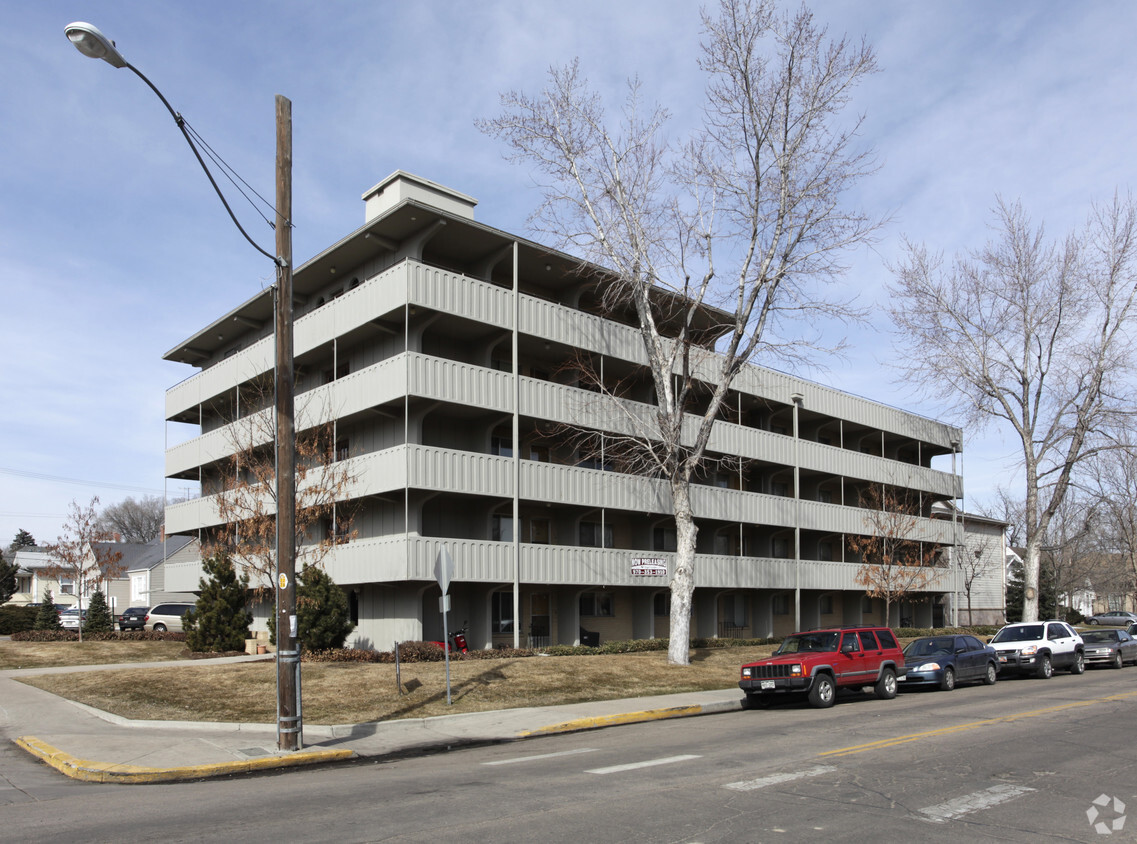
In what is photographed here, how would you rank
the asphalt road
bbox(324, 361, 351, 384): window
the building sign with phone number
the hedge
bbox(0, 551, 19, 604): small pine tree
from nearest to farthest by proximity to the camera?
the asphalt road, the building sign with phone number, bbox(324, 361, 351, 384): window, the hedge, bbox(0, 551, 19, 604): small pine tree

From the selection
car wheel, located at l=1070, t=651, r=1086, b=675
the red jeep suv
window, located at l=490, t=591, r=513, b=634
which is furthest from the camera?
window, located at l=490, t=591, r=513, b=634

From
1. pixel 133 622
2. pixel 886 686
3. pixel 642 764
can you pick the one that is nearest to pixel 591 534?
pixel 886 686

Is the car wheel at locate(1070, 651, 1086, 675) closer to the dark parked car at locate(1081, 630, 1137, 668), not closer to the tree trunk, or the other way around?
the dark parked car at locate(1081, 630, 1137, 668)

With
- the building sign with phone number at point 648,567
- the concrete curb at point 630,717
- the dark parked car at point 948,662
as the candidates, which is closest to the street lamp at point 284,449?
the concrete curb at point 630,717

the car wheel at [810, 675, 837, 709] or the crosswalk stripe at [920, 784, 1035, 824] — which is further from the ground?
the crosswalk stripe at [920, 784, 1035, 824]

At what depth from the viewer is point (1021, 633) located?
27.9 m

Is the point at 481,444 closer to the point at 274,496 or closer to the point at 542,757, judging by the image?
the point at 274,496

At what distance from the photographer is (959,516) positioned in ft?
174

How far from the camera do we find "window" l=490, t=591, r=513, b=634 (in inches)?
1147

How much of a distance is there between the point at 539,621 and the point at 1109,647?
1844 centimetres

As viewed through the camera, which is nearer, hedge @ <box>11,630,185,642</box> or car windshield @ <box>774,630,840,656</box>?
car windshield @ <box>774,630,840,656</box>

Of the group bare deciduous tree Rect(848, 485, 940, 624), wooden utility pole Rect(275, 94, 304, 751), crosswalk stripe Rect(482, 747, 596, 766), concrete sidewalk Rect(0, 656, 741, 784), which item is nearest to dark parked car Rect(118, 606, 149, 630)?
concrete sidewalk Rect(0, 656, 741, 784)

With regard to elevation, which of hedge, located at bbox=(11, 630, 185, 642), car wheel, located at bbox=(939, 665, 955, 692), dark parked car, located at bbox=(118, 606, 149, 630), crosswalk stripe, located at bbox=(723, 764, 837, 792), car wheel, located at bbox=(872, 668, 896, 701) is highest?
crosswalk stripe, located at bbox=(723, 764, 837, 792)

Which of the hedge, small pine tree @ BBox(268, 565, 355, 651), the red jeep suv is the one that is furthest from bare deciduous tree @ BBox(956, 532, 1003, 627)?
the hedge
